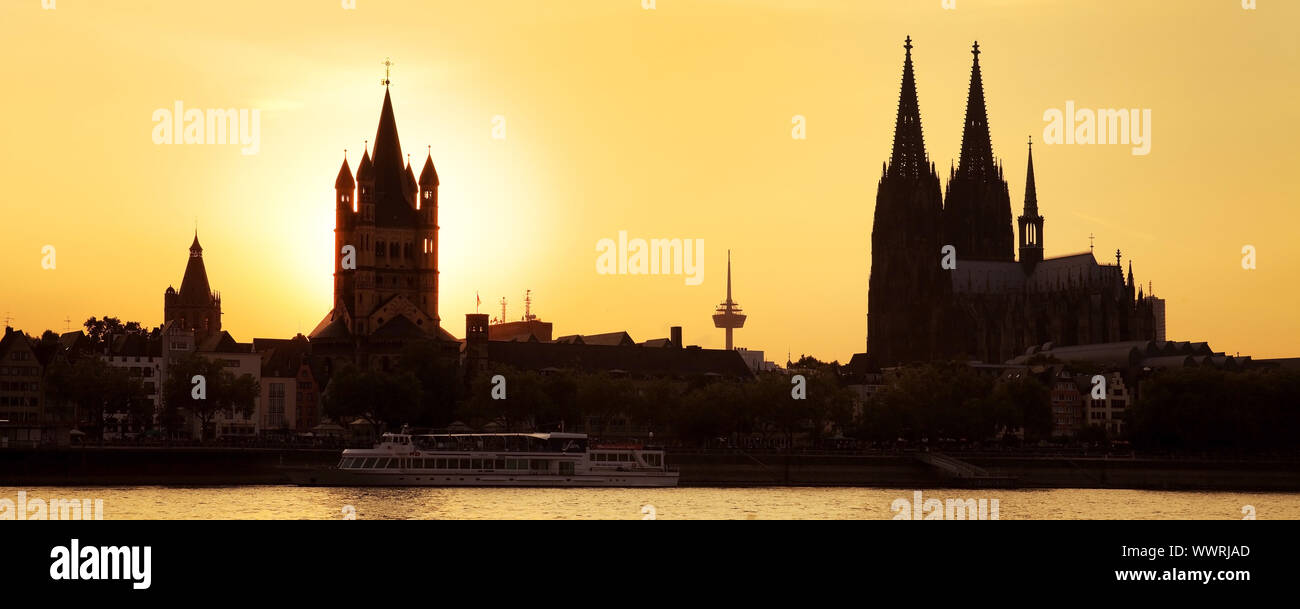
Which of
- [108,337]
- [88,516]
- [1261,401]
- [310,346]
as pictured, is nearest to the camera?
[88,516]

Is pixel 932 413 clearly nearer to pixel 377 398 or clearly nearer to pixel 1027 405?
pixel 1027 405

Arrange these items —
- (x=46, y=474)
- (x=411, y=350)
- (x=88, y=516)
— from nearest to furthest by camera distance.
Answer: (x=88, y=516)
(x=46, y=474)
(x=411, y=350)

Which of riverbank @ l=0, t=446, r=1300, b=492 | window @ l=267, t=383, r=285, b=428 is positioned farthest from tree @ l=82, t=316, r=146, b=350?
riverbank @ l=0, t=446, r=1300, b=492

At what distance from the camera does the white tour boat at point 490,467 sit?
362 ft

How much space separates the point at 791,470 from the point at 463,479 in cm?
2529

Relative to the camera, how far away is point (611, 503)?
92.9m

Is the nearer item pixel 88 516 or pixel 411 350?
pixel 88 516
